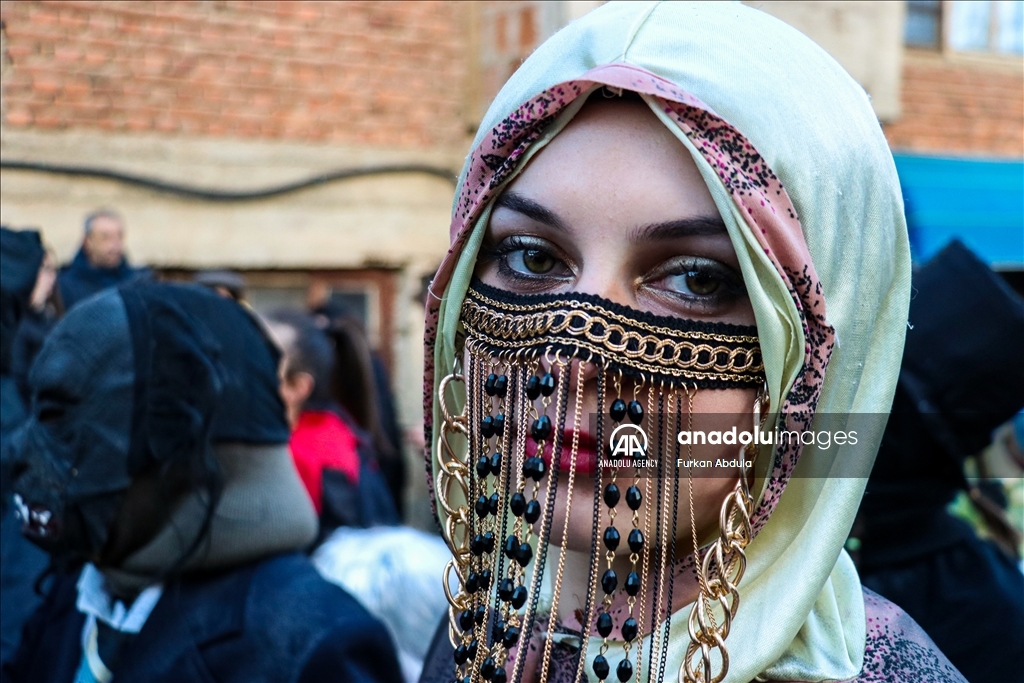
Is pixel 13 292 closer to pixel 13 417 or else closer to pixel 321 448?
Result: pixel 13 417

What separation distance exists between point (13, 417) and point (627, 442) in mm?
1701

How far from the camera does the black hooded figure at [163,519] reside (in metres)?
2.07

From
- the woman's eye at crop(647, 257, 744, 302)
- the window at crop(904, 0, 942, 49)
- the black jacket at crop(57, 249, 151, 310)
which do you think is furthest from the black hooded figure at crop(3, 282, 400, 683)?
the window at crop(904, 0, 942, 49)

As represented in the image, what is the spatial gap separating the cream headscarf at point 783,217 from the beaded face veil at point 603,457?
6 centimetres

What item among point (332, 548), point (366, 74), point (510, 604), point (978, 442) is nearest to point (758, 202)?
point (510, 604)

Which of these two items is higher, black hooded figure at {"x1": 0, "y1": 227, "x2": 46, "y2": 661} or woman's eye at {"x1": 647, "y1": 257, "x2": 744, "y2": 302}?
woman's eye at {"x1": 647, "y1": 257, "x2": 744, "y2": 302}

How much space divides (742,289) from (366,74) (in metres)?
3.60

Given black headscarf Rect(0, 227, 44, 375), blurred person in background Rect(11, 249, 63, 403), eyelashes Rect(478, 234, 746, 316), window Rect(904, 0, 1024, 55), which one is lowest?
blurred person in background Rect(11, 249, 63, 403)

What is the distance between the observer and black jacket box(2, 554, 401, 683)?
206 cm

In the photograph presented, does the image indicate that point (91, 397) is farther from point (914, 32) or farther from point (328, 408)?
point (914, 32)

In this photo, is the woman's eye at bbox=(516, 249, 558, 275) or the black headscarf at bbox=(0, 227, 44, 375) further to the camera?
the black headscarf at bbox=(0, 227, 44, 375)

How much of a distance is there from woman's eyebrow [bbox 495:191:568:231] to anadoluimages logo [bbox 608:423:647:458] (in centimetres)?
29

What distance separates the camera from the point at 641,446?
1.39 m

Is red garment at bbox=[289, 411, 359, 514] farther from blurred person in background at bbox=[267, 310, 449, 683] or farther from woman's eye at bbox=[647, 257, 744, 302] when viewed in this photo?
woman's eye at bbox=[647, 257, 744, 302]
